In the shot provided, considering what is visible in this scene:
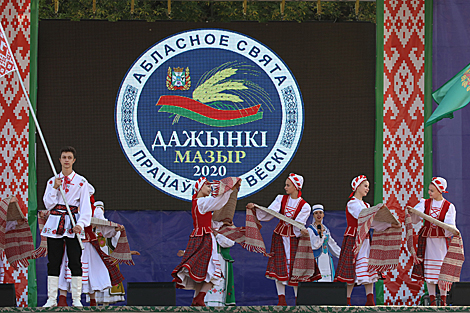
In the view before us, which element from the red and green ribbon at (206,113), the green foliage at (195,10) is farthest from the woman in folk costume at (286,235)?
the green foliage at (195,10)

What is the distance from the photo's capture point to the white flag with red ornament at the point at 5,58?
7.11 m

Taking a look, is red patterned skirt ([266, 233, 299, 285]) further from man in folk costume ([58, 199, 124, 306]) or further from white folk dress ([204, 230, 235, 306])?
man in folk costume ([58, 199, 124, 306])

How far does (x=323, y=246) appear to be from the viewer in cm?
811

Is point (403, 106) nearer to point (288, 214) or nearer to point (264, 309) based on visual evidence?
point (288, 214)

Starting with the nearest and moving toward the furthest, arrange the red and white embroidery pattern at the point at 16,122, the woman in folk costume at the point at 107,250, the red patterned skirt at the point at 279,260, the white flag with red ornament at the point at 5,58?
the white flag with red ornament at the point at 5,58 → the red patterned skirt at the point at 279,260 → the woman in folk costume at the point at 107,250 → the red and white embroidery pattern at the point at 16,122

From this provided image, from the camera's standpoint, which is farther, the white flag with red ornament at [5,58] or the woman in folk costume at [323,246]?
the woman in folk costume at [323,246]

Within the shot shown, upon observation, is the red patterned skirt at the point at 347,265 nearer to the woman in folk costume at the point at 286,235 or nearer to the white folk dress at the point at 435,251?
the woman in folk costume at the point at 286,235

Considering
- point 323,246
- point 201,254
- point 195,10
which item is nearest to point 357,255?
point 323,246

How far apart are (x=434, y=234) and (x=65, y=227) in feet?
12.7

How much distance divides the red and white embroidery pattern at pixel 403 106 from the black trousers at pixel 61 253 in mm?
3619

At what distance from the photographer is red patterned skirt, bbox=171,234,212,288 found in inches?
268

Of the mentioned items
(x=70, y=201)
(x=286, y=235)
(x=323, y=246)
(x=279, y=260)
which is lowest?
(x=279, y=260)

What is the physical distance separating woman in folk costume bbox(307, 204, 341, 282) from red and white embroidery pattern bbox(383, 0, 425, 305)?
0.78 meters

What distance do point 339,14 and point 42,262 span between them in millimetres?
8102
